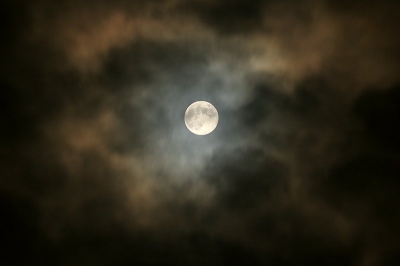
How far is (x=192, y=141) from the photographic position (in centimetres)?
1223

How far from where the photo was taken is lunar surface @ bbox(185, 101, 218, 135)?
38.0ft

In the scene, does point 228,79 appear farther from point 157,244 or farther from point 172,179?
point 157,244

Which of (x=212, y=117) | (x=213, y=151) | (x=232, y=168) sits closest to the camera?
(x=212, y=117)

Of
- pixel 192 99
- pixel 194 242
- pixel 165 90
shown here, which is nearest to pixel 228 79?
pixel 192 99

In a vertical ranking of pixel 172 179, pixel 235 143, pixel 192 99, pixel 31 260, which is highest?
pixel 192 99

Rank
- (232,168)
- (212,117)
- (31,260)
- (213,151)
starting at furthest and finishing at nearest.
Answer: (31,260) < (232,168) < (213,151) < (212,117)

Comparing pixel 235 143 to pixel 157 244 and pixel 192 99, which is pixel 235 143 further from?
pixel 157 244

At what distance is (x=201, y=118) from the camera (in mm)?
11578

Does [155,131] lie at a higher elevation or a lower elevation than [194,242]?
higher

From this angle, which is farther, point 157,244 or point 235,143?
point 157,244

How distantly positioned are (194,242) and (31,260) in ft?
24.8

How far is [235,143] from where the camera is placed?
12.7 m

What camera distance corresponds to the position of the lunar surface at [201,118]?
11.6 meters

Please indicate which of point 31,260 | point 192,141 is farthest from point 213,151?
point 31,260
